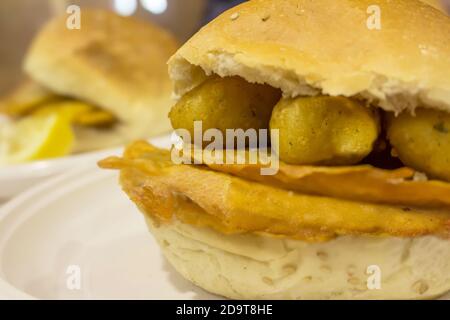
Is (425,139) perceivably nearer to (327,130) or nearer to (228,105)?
(327,130)

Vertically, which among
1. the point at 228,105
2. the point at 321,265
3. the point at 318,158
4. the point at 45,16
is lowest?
the point at 321,265

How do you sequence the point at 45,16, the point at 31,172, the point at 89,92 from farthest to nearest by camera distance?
the point at 45,16
the point at 89,92
the point at 31,172

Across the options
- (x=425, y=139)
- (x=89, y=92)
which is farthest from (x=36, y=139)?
(x=425, y=139)

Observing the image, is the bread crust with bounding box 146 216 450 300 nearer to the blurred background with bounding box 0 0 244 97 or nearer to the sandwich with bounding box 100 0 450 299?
the sandwich with bounding box 100 0 450 299

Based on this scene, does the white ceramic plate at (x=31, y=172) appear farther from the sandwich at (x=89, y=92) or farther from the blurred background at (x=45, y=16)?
the blurred background at (x=45, y=16)

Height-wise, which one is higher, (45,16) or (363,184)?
(45,16)

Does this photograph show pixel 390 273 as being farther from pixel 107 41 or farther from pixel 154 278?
pixel 107 41

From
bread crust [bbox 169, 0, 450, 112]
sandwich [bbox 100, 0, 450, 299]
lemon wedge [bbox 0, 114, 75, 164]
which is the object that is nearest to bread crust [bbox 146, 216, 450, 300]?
sandwich [bbox 100, 0, 450, 299]
